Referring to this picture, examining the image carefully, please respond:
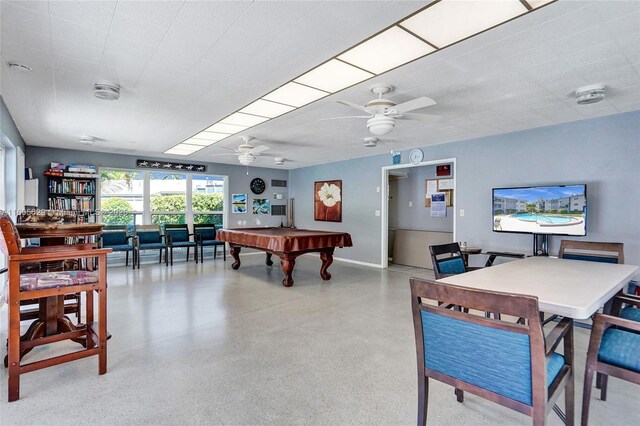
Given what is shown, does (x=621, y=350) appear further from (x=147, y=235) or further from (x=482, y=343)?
(x=147, y=235)

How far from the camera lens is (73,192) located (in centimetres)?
669

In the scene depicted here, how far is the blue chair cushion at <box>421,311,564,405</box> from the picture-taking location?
1.27 m

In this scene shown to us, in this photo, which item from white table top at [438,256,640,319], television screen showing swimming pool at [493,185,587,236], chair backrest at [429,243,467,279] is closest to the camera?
white table top at [438,256,640,319]

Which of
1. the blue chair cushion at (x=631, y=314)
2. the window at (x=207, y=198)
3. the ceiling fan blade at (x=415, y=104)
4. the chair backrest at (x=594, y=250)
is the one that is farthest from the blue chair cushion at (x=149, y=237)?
the blue chair cushion at (x=631, y=314)

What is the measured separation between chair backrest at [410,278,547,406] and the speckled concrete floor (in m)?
0.66

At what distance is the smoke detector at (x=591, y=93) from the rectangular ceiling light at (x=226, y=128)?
4174 millimetres

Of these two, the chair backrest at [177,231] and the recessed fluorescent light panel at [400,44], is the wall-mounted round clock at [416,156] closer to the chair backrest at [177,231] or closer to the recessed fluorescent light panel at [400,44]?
the recessed fluorescent light panel at [400,44]

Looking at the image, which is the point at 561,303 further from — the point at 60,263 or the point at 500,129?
the point at 500,129

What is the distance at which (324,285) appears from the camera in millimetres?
5266

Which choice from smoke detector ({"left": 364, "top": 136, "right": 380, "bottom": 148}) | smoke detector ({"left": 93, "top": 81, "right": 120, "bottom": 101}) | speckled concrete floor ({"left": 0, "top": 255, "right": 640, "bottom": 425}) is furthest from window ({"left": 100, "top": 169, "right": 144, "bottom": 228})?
smoke detector ({"left": 364, "top": 136, "right": 380, "bottom": 148})

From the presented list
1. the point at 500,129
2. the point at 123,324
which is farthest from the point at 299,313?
the point at 500,129

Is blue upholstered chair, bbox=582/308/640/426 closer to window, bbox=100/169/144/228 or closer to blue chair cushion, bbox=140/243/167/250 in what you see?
blue chair cushion, bbox=140/243/167/250

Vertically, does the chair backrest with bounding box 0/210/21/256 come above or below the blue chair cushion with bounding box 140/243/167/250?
above

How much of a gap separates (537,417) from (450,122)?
157 inches
